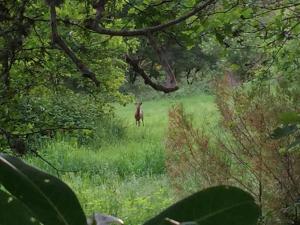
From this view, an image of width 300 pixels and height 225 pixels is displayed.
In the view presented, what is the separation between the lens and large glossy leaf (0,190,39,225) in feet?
1.54

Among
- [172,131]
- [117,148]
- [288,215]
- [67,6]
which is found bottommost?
[117,148]

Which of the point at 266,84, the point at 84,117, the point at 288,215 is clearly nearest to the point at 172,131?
the point at 266,84

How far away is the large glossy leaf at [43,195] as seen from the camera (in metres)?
0.47

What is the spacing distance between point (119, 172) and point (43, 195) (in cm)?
645

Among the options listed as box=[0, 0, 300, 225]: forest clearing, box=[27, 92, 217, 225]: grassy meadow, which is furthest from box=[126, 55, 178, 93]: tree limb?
box=[27, 92, 217, 225]: grassy meadow

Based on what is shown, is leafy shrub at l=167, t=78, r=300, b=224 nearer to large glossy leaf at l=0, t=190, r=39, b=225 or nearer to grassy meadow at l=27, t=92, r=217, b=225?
grassy meadow at l=27, t=92, r=217, b=225

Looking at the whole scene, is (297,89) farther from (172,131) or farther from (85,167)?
(85,167)

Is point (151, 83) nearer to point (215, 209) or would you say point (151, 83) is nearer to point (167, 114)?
point (215, 209)

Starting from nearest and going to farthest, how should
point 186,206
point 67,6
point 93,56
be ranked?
point 186,206 < point 67,6 < point 93,56

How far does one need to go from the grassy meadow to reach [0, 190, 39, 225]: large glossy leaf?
11.4 feet

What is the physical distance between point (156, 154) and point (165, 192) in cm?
173

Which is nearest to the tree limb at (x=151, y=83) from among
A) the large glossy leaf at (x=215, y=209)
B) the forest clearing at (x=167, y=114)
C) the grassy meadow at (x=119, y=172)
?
the forest clearing at (x=167, y=114)

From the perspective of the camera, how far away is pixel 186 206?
47cm

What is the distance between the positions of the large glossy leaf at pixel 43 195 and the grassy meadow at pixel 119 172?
348cm
